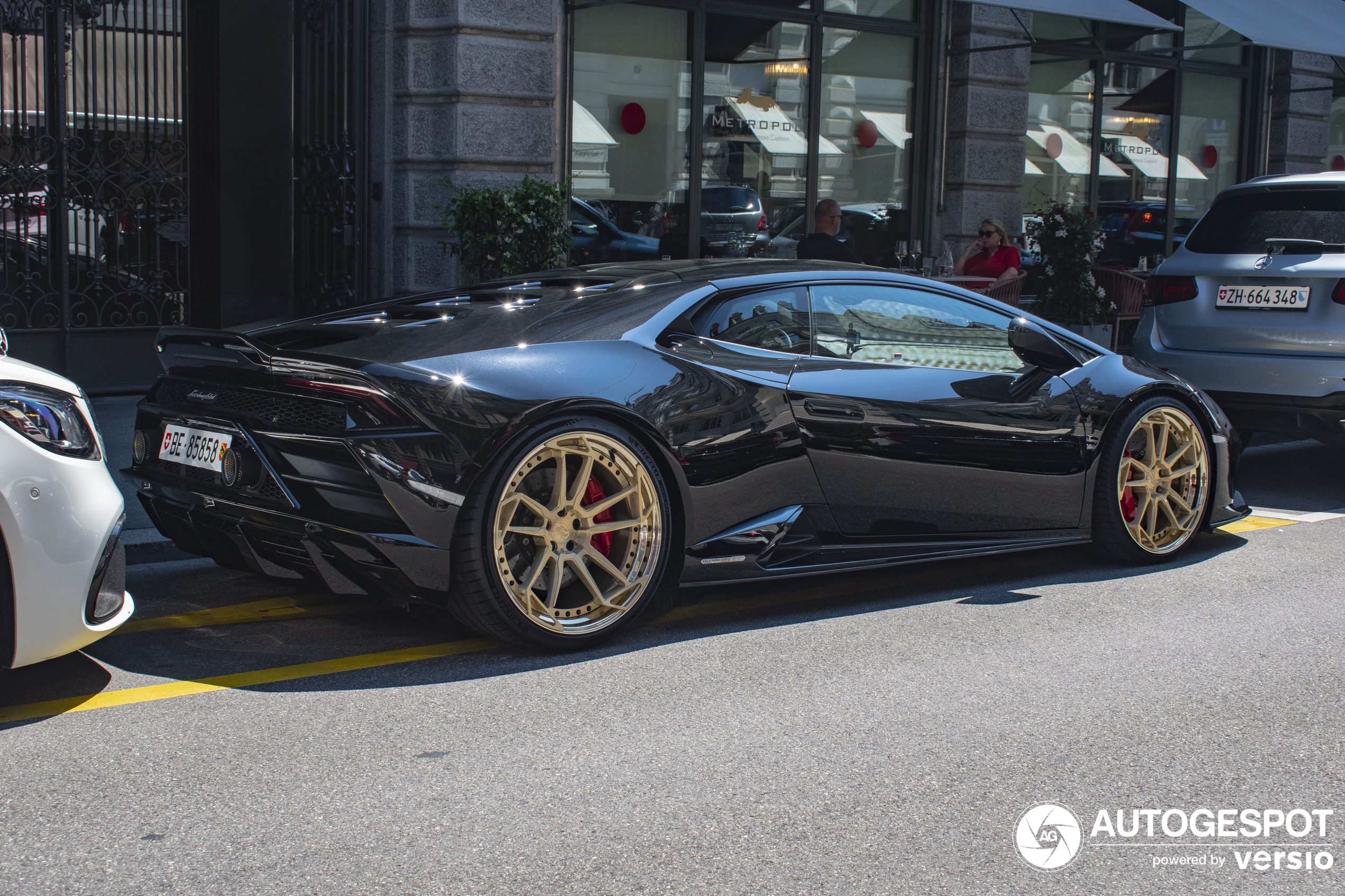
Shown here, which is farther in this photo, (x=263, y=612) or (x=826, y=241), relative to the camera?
(x=826, y=241)

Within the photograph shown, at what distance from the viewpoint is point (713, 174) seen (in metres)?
12.5

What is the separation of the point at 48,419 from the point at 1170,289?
6.35 metres

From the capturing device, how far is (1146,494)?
582 centimetres

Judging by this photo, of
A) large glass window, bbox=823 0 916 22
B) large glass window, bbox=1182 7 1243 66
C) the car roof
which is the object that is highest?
large glass window, bbox=1182 7 1243 66

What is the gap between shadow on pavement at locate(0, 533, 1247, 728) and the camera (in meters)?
4.15

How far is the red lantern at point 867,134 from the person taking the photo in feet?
44.3

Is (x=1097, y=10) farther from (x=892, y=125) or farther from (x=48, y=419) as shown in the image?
(x=48, y=419)

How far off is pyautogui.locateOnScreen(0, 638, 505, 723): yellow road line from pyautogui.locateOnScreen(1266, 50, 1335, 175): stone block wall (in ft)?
49.8

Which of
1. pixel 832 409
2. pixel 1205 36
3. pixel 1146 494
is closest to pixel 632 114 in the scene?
pixel 1146 494

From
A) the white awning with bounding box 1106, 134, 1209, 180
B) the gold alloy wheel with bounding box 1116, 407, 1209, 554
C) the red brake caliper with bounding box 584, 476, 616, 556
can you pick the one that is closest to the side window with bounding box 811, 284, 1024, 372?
the gold alloy wheel with bounding box 1116, 407, 1209, 554

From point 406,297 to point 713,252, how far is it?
7.79 meters

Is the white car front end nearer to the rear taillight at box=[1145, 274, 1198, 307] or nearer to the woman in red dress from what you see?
the rear taillight at box=[1145, 274, 1198, 307]

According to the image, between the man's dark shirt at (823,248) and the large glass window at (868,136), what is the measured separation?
2951 mm

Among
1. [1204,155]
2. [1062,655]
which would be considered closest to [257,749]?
[1062,655]
